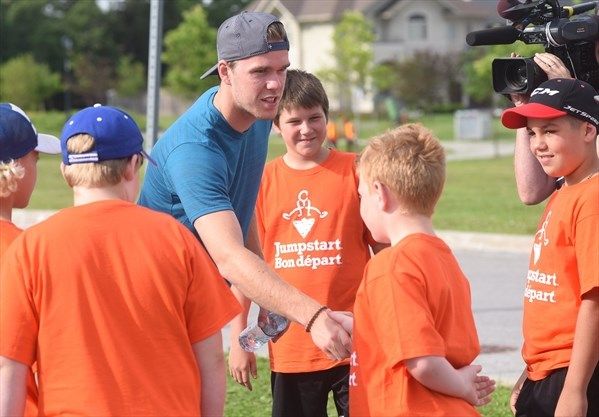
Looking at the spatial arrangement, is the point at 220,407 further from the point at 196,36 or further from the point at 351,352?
the point at 196,36

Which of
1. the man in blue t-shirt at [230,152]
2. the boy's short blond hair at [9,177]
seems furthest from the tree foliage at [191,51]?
the boy's short blond hair at [9,177]

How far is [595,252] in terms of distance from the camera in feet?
13.0

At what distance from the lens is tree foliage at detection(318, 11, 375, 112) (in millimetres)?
55062

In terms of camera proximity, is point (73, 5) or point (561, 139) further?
point (73, 5)

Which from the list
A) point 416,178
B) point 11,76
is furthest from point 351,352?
point 11,76

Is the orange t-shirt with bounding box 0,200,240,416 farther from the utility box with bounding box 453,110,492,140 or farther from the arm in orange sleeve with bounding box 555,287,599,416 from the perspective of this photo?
the utility box with bounding box 453,110,492,140

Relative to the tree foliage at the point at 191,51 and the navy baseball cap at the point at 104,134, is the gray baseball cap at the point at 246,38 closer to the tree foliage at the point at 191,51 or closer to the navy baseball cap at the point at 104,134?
the navy baseball cap at the point at 104,134

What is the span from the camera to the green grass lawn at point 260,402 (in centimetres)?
707

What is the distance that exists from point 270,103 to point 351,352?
50.6 inches

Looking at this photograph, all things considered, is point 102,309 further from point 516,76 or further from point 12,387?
point 516,76

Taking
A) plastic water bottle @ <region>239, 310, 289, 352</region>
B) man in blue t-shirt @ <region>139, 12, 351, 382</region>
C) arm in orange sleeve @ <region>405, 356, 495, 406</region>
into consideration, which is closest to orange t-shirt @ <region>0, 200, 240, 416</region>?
man in blue t-shirt @ <region>139, 12, 351, 382</region>

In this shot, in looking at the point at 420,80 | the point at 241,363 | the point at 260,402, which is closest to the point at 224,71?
the point at 241,363

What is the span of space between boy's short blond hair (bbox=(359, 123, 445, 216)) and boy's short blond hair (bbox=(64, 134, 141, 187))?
78cm

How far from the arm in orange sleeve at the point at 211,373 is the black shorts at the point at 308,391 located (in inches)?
68.0
